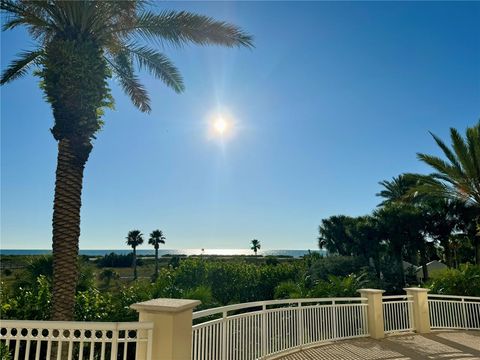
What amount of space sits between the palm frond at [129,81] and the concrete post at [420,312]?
9.60 metres

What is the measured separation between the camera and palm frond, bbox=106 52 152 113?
10.0 meters

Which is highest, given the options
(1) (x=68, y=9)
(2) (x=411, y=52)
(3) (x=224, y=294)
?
(2) (x=411, y=52)

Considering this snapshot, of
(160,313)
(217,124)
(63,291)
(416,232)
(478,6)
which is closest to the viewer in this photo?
(160,313)

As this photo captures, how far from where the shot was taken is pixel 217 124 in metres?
11.5

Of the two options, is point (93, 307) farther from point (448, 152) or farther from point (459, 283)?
point (448, 152)

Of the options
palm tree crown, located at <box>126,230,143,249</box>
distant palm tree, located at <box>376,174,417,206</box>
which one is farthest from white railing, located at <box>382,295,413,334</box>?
palm tree crown, located at <box>126,230,143,249</box>

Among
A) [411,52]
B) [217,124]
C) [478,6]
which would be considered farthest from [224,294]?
[478,6]

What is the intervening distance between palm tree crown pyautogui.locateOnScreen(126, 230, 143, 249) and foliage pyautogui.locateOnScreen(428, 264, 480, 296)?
5143cm

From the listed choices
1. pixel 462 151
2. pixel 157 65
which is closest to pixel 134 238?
pixel 462 151

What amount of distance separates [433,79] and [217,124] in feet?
23.8

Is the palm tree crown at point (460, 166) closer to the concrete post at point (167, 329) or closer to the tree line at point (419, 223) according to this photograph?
the tree line at point (419, 223)

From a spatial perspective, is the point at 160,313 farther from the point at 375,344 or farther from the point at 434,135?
the point at 434,135

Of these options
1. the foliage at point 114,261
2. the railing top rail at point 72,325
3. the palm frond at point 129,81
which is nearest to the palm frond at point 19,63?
the palm frond at point 129,81

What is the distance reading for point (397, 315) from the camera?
9.79 m
